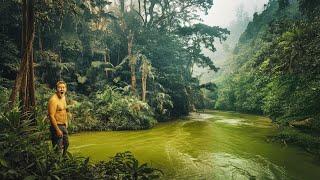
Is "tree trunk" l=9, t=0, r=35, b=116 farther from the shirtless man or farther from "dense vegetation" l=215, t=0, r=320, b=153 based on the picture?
"dense vegetation" l=215, t=0, r=320, b=153

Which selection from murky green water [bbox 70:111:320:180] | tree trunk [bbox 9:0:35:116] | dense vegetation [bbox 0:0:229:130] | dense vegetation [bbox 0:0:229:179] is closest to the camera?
dense vegetation [bbox 0:0:229:179]

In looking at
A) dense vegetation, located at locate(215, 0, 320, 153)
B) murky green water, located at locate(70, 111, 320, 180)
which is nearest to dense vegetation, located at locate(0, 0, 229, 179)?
murky green water, located at locate(70, 111, 320, 180)

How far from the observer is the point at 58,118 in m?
6.07

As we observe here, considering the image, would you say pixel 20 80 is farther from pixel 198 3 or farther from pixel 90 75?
pixel 198 3

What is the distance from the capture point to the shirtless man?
19.2 feet

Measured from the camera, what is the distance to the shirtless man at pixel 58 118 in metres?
5.85

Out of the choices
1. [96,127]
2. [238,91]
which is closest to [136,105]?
[96,127]

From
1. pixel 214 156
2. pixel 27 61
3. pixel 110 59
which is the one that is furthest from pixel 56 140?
pixel 110 59

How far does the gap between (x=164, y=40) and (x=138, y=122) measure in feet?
37.3

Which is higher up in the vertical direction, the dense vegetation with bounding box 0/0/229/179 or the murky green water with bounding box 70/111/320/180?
the dense vegetation with bounding box 0/0/229/179

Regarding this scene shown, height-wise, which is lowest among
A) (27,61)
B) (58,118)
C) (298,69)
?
(58,118)

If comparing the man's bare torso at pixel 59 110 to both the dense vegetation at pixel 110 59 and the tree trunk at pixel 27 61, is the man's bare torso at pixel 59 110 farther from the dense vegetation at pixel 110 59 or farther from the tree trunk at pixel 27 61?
the dense vegetation at pixel 110 59

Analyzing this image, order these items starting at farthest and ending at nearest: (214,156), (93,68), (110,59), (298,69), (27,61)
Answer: (110,59)
(93,68)
(298,69)
(214,156)
(27,61)

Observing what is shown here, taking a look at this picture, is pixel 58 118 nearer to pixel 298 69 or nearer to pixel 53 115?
pixel 53 115
